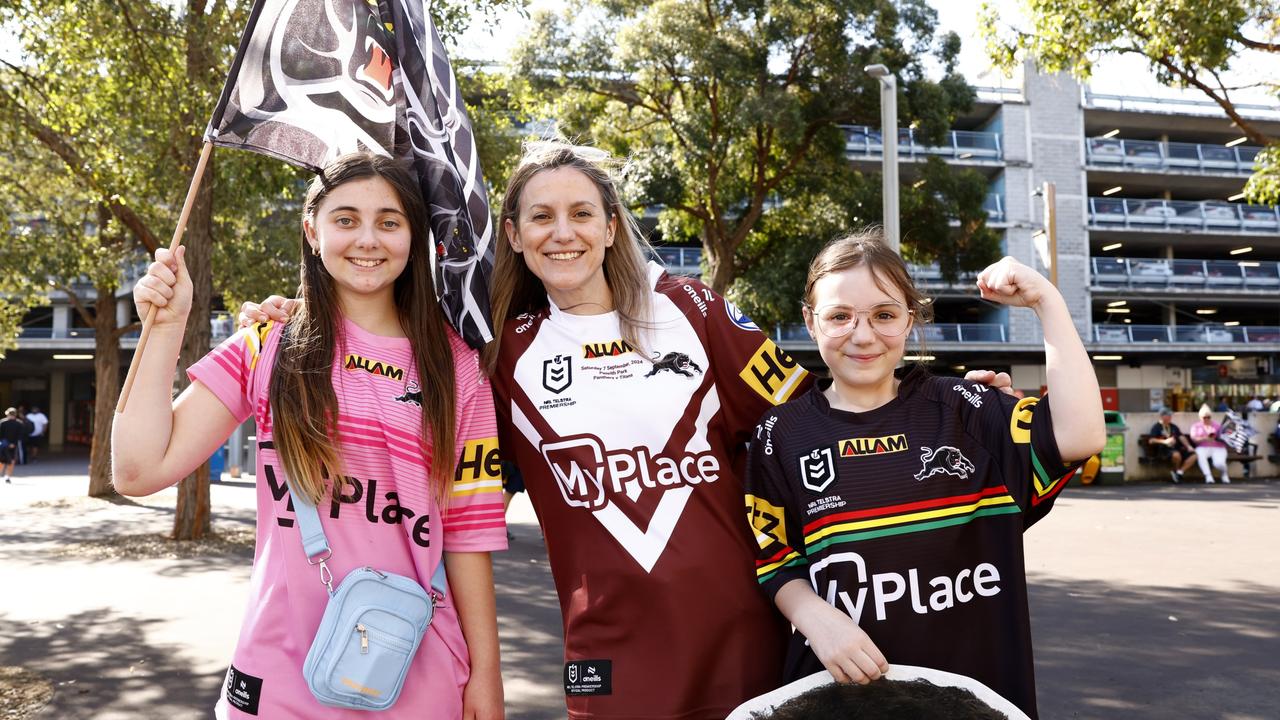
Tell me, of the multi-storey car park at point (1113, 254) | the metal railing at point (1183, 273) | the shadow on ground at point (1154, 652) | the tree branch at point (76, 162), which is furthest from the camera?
the metal railing at point (1183, 273)

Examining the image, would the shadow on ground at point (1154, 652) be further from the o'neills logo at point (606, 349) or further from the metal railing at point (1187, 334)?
the metal railing at point (1187, 334)

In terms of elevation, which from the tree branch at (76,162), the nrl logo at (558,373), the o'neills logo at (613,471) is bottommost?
the o'neills logo at (613,471)

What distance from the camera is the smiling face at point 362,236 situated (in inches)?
92.4

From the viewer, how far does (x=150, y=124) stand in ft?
34.7

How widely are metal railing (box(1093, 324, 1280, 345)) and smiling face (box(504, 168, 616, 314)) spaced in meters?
40.1

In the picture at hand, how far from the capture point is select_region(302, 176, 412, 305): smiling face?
2348mm

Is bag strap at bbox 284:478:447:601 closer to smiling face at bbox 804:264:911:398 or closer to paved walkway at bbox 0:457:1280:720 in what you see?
smiling face at bbox 804:264:911:398

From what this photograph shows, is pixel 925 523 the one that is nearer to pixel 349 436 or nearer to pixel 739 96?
pixel 349 436

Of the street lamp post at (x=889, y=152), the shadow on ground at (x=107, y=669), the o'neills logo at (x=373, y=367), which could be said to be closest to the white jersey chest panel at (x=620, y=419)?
the o'neills logo at (x=373, y=367)

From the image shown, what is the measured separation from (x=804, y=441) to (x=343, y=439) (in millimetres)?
1123

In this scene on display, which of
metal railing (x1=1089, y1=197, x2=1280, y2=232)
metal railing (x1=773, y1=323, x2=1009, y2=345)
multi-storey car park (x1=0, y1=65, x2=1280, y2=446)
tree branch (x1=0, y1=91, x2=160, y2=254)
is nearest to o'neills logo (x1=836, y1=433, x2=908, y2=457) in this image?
tree branch (x1=0, y1=91, x2=160, y2=254)

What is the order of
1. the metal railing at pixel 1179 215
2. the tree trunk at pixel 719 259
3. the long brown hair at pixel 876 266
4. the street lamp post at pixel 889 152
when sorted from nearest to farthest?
the long brown hair at pixel 876 266, the street lamp post at pixel 889 152, the tree trunk at pixel 719 259, the metal railing at pixel 1179 215

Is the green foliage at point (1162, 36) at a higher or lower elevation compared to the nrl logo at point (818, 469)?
higher

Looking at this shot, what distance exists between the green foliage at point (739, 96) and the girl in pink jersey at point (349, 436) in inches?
609
